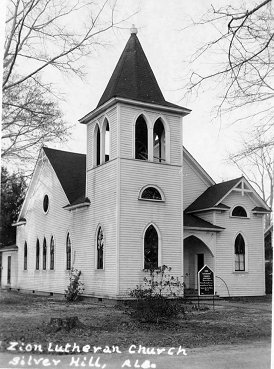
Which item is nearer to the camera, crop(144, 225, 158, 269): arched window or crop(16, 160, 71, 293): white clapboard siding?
crop(144, 225, 158, 269): arched window

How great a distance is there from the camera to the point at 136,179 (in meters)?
20.5

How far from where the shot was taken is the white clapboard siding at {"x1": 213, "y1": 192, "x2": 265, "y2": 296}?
2317 cm

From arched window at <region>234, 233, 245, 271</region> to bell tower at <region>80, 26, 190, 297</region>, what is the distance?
12.3ft

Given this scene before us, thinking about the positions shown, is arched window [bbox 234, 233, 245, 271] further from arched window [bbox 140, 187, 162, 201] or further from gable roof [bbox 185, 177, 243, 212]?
arched window [bbox 140, 187, 162, 201]

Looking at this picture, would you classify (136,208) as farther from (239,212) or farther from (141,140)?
(239,212)

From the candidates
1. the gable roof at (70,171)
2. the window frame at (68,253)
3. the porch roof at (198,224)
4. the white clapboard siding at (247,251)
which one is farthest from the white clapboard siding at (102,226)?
the white clapboard siding at (247,251)

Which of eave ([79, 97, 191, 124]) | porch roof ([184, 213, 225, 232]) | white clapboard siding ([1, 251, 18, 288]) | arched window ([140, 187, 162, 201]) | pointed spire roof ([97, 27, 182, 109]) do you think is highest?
pointed spire roof ([97, 27, 182, 109])

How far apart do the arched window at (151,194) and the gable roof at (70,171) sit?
3798mm

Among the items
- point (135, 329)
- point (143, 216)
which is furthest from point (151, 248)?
point (135, 329)

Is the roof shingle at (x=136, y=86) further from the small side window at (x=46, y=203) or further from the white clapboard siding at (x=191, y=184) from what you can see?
the small side window at (x=46, y=203)

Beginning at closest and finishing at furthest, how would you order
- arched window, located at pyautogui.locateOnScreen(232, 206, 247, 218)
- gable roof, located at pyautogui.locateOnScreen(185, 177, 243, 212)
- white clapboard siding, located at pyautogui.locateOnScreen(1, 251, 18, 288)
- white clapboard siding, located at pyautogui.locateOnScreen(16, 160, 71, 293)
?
gable roof, located at pyautogui.locateOnScreen(185, 177, 243, 212)
arched window, located at pyautogui.locateOnScreen(232, 206, 247, 218)
white clapboard siding, located at pyautogui.locateOnScreen(16, 160, 71, 293)
white clapboard siding, located at pyautogui.locateOnScreen(1, 251, 18, 288)

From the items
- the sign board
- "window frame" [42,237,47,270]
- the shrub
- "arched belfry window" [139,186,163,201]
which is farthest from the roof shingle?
"window frame" [42,237,47,270]

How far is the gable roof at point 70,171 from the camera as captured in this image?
24.1 metres

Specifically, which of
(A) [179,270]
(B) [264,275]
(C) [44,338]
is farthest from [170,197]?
(C) [44,338]
